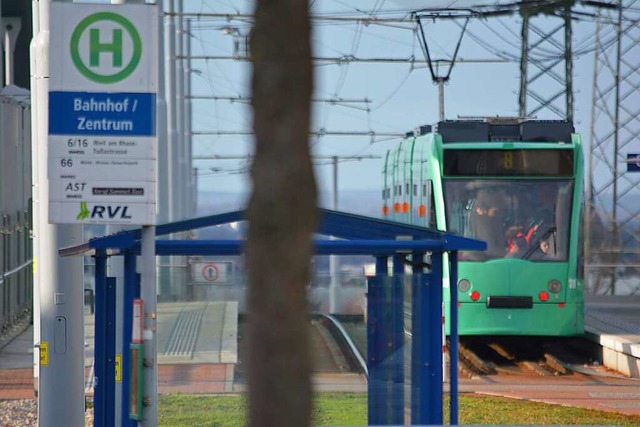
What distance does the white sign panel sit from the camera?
25.5 feet

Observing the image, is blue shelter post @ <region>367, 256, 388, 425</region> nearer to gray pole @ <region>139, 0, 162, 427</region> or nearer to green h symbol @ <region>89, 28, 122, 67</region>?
gray pole @ <region>139, 0, 162, 427</region>

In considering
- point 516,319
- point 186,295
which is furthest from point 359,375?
point 516,319

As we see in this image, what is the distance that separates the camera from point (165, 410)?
9391mm

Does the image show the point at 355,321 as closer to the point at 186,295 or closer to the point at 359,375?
the point at 359,375

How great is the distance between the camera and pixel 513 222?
19766 millimetres

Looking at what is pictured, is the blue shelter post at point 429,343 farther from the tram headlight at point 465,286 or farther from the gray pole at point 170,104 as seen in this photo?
the gray pole at point 170,104

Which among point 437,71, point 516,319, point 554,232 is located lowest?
point 516,319

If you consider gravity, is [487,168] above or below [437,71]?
below

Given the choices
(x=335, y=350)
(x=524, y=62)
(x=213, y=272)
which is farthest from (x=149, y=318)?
(x=524, y=62)

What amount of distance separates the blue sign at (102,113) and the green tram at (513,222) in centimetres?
1204

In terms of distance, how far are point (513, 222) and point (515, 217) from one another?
0.27 feet

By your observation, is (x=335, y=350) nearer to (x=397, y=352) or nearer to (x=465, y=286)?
(x=397, y=352)

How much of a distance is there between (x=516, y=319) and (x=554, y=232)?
4.53ft

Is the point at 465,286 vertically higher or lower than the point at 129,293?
lower
